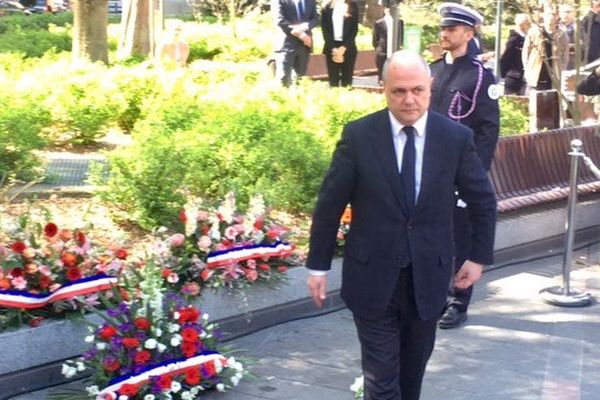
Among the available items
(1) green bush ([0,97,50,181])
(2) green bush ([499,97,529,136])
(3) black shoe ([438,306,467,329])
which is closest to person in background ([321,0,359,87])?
(2) green bush ([499,97,529,136])

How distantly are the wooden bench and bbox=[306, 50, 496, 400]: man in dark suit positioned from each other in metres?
4.32

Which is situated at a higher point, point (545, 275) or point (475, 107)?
point (475, 107)

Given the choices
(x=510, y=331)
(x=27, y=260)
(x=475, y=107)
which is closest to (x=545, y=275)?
(x=510, y=331)

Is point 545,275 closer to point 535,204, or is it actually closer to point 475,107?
point 535,204

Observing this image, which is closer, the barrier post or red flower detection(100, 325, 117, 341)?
red flower detection(100, 325, 117, 341)

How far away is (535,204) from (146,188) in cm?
355

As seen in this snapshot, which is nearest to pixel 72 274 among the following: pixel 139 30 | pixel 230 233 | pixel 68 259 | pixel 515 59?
pixel 68 259

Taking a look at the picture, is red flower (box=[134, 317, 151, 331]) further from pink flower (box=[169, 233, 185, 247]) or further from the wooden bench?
the wooden bench

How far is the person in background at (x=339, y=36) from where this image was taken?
54.8ft

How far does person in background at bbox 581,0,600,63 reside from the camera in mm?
13885

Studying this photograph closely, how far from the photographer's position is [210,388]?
582cm

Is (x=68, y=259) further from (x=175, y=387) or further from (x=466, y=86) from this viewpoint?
(x=466, y=86)

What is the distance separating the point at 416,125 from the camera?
4.71 m

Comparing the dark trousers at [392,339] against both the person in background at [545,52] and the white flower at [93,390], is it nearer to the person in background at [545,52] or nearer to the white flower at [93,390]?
the white flower at [93,390]
